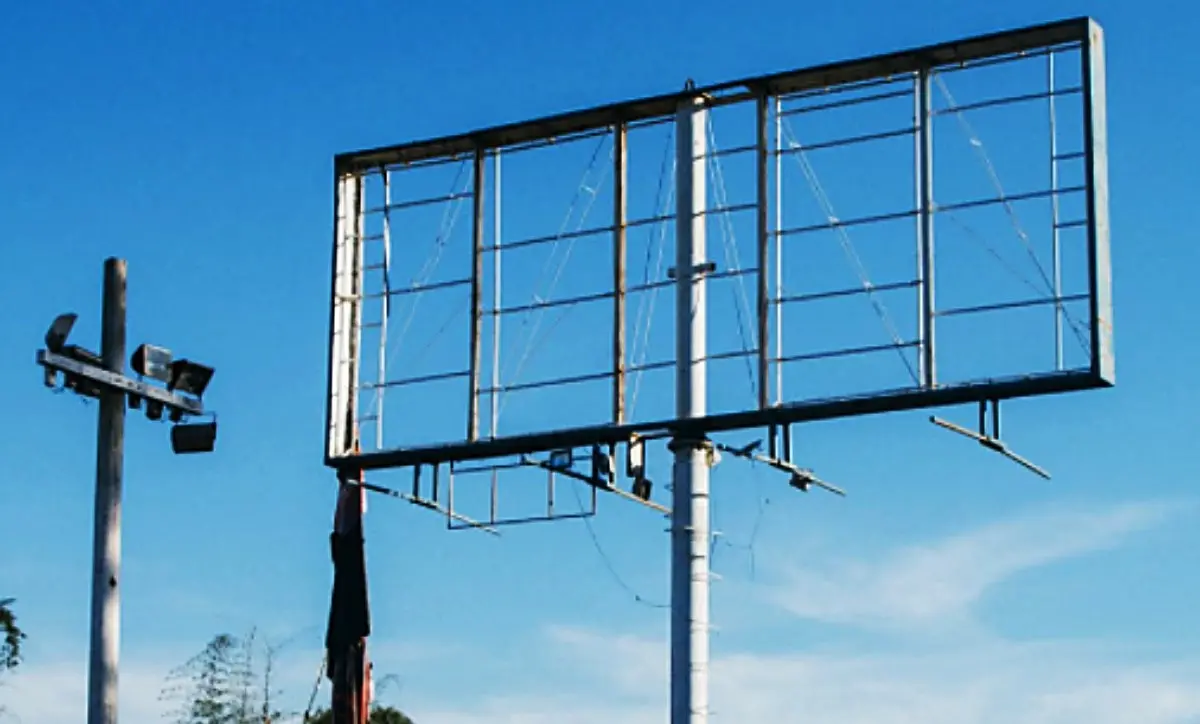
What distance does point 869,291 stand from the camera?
2405 cm

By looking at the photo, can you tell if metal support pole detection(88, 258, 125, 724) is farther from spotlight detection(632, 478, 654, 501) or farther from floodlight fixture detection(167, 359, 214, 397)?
spotlight detection(632, 478, 654, 501)

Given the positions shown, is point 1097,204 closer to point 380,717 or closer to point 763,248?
point 763,248

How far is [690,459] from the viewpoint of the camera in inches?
973

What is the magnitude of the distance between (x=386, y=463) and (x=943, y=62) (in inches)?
296

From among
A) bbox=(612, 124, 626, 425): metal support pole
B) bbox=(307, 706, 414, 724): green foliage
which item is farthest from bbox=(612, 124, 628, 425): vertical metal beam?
bbox=(307, 706, 414, 724): green foliage

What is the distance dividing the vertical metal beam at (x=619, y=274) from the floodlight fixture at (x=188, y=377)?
4.93m

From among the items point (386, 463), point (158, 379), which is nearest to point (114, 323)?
point (158, 379)

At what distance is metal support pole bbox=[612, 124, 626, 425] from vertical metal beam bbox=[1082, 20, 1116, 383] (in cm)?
516

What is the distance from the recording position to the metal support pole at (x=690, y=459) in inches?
954

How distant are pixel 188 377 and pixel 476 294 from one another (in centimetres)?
526

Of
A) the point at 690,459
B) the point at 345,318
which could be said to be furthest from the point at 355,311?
the point at 690,459

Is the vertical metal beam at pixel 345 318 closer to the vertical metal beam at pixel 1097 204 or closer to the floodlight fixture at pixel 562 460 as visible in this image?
the floodlight fixture at pixel 562 460

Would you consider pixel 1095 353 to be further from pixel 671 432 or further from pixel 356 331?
pixel 356 331

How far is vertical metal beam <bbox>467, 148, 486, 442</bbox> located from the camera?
2620 cm
